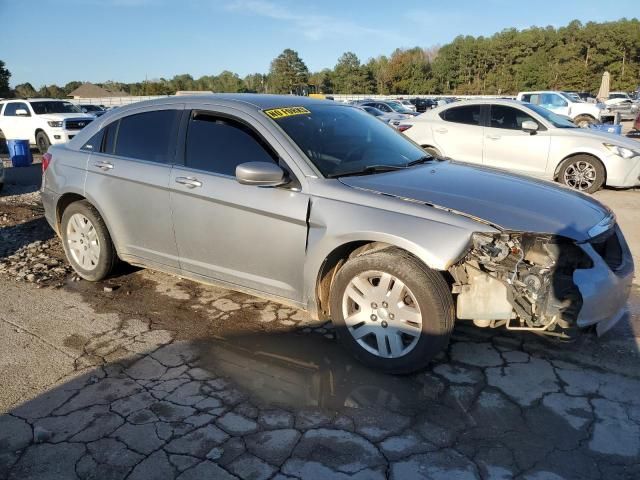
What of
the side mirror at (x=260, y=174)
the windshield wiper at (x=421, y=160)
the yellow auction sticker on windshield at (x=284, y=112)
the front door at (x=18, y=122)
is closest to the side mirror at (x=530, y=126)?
the windshield wiper at (x=421, y=160)

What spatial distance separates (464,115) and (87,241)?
744 centimetres

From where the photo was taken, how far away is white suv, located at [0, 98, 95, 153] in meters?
16.0

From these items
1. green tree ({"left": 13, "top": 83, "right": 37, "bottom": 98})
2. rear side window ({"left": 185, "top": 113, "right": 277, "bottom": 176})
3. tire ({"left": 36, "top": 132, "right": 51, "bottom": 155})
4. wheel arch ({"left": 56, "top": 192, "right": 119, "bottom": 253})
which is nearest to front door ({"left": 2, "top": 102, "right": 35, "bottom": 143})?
tire ({"left": 36, "top": 132, "right": 51, "bottom": 155})

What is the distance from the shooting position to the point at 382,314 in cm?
320

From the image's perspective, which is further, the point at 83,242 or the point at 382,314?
the point at 83,242

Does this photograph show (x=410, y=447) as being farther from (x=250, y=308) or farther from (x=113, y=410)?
(x=250, y=308)

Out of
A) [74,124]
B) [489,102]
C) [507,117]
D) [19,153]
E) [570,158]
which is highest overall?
[489,102]

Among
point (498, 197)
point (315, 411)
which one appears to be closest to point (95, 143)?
point (315, 411)

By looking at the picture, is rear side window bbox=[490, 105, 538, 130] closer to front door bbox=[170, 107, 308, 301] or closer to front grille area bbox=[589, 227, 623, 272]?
front grille area bbox=[589, 227, 623, 272]

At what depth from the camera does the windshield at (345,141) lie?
3674 mm

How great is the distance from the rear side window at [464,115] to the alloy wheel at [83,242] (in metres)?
7.28

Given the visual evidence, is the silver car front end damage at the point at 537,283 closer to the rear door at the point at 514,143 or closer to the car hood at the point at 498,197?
the car hood at the point at 498,197

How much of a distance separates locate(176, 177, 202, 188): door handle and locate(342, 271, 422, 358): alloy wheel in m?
1.46

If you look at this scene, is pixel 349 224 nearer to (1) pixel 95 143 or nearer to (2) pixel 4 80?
(1) pixel 95 143
